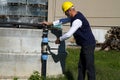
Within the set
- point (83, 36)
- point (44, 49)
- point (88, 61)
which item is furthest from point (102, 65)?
point (83, 36)

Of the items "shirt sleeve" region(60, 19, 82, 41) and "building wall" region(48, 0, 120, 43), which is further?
"building wall" region(48, 0, 120, 43)

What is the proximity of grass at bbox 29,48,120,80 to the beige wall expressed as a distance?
1.17 m

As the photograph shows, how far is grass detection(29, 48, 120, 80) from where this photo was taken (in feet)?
31.8

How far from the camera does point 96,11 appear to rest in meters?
13.8

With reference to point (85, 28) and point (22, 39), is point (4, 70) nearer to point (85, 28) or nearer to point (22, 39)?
point (22, 39)

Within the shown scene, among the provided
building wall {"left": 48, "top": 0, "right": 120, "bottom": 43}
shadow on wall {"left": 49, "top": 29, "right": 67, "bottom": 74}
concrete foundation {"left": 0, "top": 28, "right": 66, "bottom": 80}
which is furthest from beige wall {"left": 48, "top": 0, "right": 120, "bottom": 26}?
concrete foundation {"left": 0, "top": 28, "right": 66, "bottom": 80}

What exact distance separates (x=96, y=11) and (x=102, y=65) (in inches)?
121

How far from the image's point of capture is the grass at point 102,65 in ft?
31.8

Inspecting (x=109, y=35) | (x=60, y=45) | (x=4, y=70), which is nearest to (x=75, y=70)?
(x=60, y=45)

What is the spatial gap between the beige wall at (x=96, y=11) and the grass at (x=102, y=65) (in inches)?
46.0

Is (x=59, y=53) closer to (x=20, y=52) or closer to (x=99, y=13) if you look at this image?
(x=20, y=52)

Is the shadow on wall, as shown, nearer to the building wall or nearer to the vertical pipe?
the vertical pipe

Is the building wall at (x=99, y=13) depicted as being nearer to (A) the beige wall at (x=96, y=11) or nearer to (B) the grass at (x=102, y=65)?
(A) the beige wall at (x=96, y=11)

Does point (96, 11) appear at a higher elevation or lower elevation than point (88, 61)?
higher
